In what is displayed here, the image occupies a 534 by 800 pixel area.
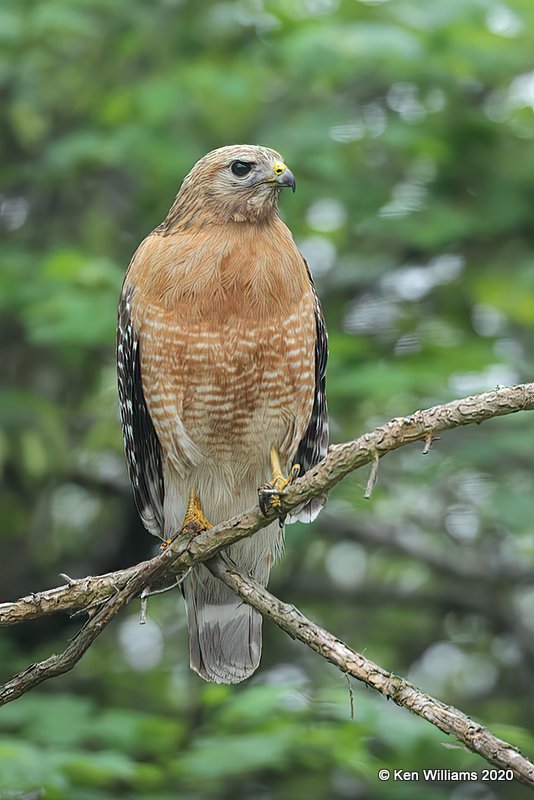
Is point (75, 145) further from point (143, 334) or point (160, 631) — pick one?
point (160, 631)

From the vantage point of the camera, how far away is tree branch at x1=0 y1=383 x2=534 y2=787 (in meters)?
3.25

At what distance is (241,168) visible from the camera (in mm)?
4586

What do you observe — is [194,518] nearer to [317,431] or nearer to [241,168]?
[317,431]

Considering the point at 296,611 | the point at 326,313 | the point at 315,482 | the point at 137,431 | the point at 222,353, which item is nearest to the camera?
the point at 315,482

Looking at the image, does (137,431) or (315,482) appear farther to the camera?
(137,431)

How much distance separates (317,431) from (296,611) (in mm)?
1496

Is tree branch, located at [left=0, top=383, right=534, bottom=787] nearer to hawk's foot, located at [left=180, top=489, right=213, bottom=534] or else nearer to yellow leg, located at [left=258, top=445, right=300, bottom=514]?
yellow leg, located at [left=258, top=445, right=300, bottom=514]

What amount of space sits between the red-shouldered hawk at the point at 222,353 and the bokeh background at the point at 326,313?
1.18m

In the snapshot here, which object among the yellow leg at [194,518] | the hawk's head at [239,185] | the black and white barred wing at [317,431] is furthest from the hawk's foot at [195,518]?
the hawk's head at [239,185]

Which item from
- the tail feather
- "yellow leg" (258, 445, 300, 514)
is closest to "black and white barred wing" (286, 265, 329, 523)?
"yellow leg" (258, 445, 300, 514)

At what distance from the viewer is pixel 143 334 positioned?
4.52 meters

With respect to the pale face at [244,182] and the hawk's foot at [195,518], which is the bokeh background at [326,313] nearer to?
the hawk's foot at [195,518]

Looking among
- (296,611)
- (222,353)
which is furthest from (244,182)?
(296,611)

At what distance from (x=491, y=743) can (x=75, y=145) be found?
451cm
